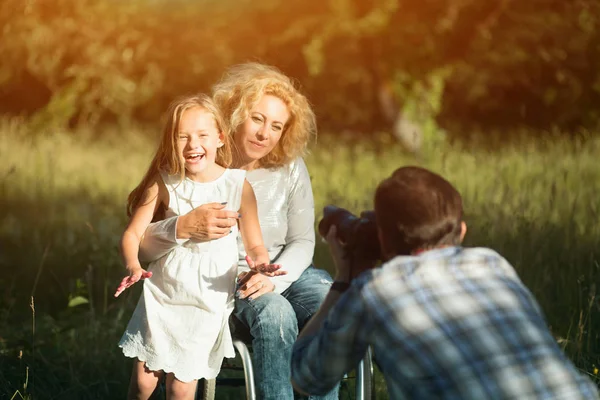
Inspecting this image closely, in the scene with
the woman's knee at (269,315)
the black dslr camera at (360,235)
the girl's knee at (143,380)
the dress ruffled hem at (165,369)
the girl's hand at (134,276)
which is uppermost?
the black dslr camera at (360,235)

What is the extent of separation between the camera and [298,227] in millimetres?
3297

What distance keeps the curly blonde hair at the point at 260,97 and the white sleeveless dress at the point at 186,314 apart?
0.56 metres

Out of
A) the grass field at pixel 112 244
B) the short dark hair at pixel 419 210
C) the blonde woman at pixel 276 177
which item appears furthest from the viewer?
the grass field at pixel 112 244

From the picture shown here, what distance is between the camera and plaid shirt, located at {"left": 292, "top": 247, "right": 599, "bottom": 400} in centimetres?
181

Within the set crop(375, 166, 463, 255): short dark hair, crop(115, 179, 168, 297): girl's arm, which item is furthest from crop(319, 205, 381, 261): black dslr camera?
crop(115, 179, 168, 297): girl's arm

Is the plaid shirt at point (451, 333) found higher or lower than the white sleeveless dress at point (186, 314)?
higher

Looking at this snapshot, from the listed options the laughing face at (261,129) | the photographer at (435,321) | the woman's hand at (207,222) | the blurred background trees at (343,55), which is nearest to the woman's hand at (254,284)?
the woman's hand at (207,222)

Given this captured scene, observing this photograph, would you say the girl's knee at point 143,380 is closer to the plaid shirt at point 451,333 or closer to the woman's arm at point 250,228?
the woman's arm at point 250,228

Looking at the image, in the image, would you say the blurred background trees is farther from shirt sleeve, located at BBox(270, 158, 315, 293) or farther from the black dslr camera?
the black dslr camera

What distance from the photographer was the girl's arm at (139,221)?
2.75 m

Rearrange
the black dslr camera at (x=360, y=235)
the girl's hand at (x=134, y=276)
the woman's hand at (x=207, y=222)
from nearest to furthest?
the black dslr camera at (x=360, y=235)
the girl's hand at (x=134, y=276)
the woman's hand at (x=207, y=222)

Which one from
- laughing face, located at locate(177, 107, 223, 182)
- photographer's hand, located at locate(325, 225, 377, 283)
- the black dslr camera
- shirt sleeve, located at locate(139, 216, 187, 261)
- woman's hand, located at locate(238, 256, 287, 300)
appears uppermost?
laughing face, located at locate(177, 107, 223, 182)

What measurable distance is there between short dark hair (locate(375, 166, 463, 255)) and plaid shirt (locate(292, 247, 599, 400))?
0.14 feet

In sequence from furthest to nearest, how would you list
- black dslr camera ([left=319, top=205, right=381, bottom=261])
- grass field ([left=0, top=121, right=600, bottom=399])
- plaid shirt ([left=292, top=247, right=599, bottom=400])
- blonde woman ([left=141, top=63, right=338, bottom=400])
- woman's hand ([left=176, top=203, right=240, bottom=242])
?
grass field ([left=0, top=121, right=600, bottom=399]) → blonde woman ([left=141, top=63, right=338, bottom=400]) → woman's hand ([left=176, top=203, right=240, bottom=242]) → black dslr camera ([left=319, top=205, right=381, bottom=261]) → plaid shirt ([left=292, top=247, right=599, bottom=400])
